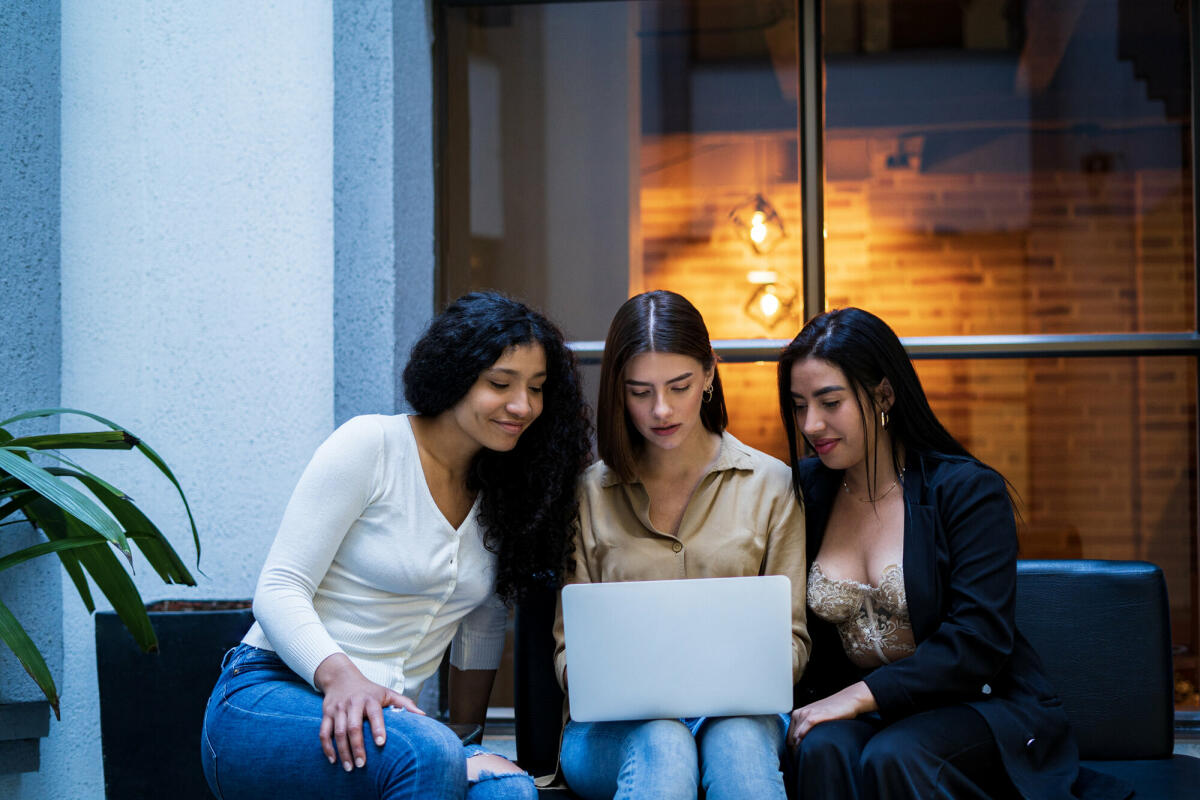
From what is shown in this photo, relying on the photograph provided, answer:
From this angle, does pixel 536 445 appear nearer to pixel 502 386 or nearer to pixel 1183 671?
pixel 502 386

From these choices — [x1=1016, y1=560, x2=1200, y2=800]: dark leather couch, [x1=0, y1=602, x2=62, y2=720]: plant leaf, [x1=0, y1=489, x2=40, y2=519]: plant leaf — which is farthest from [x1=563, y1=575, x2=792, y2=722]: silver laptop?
[x1=0, y1=489, x2=40, y2=519]: plant leaf

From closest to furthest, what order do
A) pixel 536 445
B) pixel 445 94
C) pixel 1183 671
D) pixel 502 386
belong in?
pixel 502 386, pixel 536 445, pixel 1183 671, pixel 445 94

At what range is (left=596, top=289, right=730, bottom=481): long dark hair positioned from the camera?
6.48ft

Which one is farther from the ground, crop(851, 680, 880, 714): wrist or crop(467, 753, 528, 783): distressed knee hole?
crop(851, 680, 880, 714): wrist

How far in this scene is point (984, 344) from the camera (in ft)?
9.26

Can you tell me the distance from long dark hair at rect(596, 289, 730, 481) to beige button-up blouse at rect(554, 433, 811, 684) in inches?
2.6

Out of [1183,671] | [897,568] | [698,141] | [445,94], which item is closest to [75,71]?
[445,94]

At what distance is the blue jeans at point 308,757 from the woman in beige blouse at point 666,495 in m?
0.33

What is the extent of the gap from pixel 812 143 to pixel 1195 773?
1.81 metres

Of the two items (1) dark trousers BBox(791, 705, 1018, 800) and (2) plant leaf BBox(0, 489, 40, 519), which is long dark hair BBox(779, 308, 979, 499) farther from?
(2) plant leaf BBox(0, 489, 40, 519)

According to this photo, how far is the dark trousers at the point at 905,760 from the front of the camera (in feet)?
5.41

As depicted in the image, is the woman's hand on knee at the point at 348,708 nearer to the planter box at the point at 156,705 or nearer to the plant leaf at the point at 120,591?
the plant leaf at the point at 120,591

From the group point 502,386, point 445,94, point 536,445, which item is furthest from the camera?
point 445,94

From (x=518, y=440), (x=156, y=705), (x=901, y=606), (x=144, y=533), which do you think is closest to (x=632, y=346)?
(x=518, y=440)
